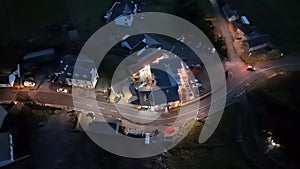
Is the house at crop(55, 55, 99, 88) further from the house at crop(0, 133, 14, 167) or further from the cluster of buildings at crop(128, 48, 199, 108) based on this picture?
the house at crop(0, 133, 14, 167)

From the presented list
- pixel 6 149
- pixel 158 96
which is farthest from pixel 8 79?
pixel 158 96

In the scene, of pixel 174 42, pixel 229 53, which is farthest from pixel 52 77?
pixel 229 53

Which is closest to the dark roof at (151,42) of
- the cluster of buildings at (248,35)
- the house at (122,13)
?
the house at (122,13)

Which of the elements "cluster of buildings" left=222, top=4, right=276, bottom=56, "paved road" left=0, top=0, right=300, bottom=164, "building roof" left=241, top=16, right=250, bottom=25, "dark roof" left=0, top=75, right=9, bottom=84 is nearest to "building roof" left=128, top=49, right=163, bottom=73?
"paved road" left=0, top=0, right=300, bottom=164

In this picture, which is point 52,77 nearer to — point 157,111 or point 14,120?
point 14,120

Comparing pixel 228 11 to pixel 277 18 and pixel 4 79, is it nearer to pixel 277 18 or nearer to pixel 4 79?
pixel 277 18
